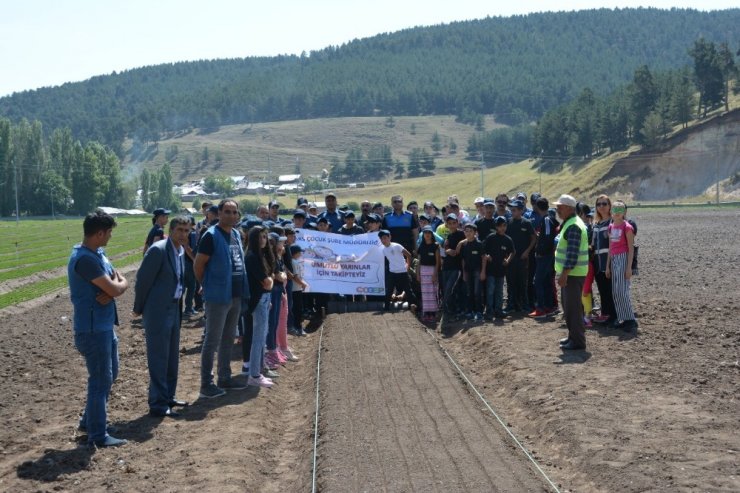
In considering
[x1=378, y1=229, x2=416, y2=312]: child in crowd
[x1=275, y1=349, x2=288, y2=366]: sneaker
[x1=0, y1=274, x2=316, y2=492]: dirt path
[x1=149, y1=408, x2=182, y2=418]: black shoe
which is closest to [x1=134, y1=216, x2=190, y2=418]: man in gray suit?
[x1=149, y1=408, x2=182, y2=418]: black shoe

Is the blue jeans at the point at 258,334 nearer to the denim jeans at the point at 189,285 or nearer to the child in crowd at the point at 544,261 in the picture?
the denim jeans at the point at 189,285

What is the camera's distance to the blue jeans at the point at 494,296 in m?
17.1

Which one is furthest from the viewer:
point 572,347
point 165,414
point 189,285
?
point 189,285

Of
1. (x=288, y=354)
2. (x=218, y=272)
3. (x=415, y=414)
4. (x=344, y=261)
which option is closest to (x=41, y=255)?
(x=344, y=261)

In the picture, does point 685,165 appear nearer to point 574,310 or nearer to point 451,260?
point 451,260

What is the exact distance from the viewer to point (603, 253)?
49.3 feet

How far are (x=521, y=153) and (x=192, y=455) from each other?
176m

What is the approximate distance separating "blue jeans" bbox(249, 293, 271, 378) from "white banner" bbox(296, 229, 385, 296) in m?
6.94

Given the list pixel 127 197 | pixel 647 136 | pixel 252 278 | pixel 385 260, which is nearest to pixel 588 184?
pixel 647 136

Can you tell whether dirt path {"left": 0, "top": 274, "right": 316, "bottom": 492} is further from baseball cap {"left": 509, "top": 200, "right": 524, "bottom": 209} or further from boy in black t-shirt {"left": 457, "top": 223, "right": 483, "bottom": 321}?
baseball cap {"left": 509, "top": 200, "right": 524, "bottom": 209}

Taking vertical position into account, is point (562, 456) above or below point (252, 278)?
below

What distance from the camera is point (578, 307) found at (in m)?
13.5

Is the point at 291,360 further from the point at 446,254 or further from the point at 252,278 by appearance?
the point at 446,254

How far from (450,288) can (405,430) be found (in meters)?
8.31
